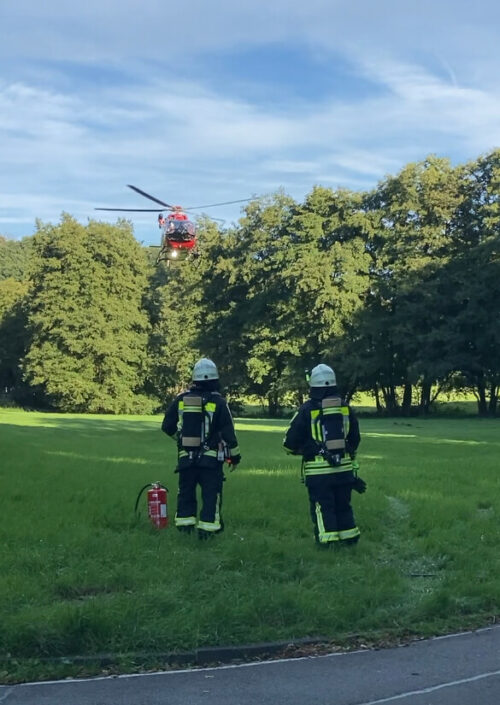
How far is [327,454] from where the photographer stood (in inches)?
348

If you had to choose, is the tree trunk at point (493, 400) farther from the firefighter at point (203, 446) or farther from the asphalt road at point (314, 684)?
the asphalt road at point (314, 684)

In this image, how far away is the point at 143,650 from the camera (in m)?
5.82

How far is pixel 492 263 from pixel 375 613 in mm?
45699

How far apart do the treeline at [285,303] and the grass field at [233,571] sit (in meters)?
39.0

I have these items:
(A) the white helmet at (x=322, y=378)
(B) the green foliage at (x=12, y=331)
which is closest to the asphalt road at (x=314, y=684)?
(A) the white helmet at (x=322, y=378)

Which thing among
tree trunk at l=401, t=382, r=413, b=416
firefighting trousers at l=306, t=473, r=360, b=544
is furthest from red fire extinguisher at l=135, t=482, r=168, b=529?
tree trunk at l=401, t=382, r=413, b=416

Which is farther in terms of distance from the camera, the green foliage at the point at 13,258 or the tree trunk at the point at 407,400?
the green foliage at the point at 13,258

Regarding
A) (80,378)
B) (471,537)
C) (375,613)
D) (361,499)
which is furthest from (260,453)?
(80,378)

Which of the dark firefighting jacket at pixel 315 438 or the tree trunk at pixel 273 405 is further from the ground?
the dark firefighting jacket at pixel 315 438

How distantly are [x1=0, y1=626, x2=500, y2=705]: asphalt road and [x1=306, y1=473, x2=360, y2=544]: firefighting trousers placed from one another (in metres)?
2.96

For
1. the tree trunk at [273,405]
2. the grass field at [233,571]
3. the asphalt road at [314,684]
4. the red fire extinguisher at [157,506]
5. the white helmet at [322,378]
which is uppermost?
the white helmet at [322,378]

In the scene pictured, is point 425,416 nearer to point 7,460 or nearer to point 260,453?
point 260,453

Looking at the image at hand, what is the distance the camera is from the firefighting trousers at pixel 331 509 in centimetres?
882

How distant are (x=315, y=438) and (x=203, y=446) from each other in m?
1.38
